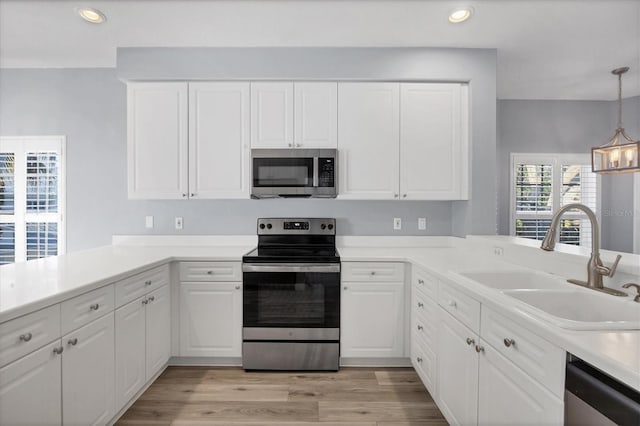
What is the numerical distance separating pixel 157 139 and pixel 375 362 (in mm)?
2514

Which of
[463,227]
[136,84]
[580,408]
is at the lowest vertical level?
[580,408]

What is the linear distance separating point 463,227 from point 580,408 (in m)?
2.01

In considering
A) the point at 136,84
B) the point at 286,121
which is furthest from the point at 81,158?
the point at 286,121

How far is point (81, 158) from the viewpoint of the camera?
2941 mm

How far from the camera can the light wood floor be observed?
6.06ft

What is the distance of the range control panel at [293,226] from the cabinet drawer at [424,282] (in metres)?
0.86

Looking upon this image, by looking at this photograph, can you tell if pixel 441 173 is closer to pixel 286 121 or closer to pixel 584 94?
pixel 286 121

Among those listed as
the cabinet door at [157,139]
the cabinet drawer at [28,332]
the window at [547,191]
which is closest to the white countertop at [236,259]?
the cabinet drawer at [28,332]

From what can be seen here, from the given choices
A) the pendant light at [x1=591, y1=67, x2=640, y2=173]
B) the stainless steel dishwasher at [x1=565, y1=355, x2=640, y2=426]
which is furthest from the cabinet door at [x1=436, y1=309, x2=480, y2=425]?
the pendant light at [x1=591, y1=67, x2=640, y2=173]

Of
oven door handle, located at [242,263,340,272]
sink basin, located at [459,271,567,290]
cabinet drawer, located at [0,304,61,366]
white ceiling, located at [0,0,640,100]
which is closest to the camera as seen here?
cabinet drawer, located at [0,304,61,366]

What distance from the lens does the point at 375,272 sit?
2.40m

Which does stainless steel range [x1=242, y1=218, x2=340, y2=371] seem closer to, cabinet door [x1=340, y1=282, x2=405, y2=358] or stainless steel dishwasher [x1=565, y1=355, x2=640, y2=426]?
cabinet door [x1=340, y1=282, x2=405, y2=358]

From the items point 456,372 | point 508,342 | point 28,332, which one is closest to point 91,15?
point 28,332

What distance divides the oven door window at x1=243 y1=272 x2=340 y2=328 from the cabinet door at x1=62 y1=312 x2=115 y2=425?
896 mm
